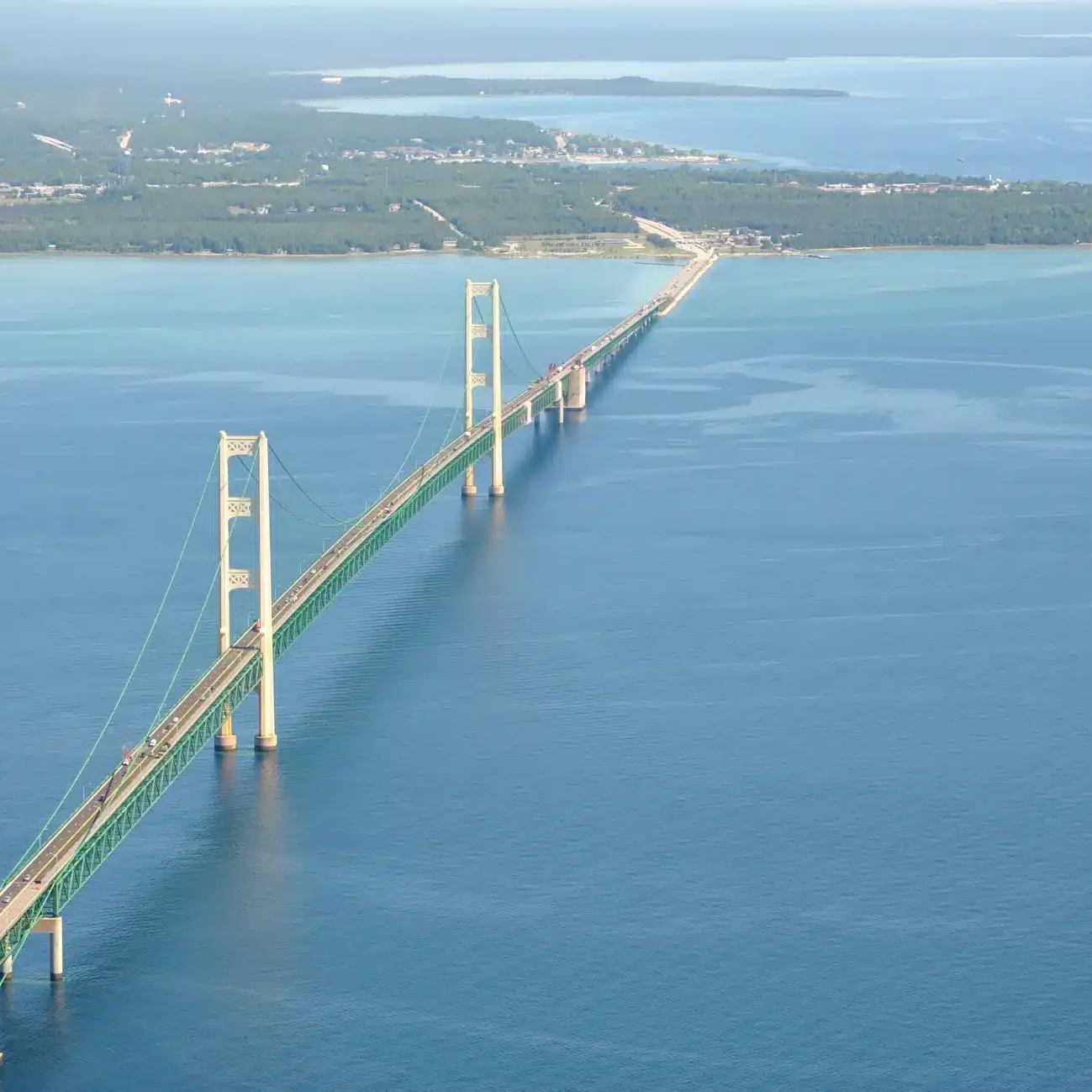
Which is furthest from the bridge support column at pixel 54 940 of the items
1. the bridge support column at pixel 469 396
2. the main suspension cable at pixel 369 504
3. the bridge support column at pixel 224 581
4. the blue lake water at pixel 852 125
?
the blue lake water at pixel 852 125

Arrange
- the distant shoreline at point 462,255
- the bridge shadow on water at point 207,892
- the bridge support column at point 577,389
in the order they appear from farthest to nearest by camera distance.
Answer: the distant shoreline at point 462,255
the bridge support column at point 577,389
the bridge shadow on water at point 207,892

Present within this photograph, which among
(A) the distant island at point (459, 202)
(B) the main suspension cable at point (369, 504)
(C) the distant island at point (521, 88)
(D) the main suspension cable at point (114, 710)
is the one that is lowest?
(D) the main suspension cable at point (114, 710)

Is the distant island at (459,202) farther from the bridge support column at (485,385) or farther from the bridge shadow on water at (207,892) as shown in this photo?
the bridge shadow on water at (207,892)

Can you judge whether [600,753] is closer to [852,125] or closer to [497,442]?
[497,442]

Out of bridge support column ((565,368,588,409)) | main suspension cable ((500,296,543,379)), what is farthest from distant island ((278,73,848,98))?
bridge support column ((565,368,588,409))

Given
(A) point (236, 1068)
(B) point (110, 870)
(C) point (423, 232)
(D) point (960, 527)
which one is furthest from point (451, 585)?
(C) point (423, 232)

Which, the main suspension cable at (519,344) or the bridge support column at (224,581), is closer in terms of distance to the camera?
the bridge support column at (224,581)
